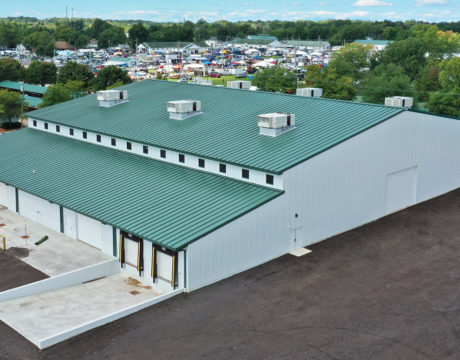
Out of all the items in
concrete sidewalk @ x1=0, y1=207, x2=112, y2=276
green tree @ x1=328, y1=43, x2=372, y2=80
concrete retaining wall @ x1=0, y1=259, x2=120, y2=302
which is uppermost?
green tree @ x1=328, y1=43, x2=372, y2=80

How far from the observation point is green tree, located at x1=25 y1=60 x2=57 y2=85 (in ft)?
403

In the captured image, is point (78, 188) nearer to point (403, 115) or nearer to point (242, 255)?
A: point (242, 255)

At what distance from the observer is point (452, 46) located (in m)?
141

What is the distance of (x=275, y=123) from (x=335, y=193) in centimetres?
651

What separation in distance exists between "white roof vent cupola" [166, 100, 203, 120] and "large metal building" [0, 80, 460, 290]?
0.33 ft

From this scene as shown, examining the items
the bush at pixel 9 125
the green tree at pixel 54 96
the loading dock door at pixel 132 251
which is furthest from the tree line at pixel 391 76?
the loading dock door at pixel 132 251

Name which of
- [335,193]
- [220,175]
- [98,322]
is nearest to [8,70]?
[220,175]

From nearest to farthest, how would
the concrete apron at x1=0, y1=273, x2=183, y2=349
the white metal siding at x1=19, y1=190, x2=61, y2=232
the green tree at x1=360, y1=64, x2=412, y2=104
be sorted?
the concrete apron at x1=0, y1=273, x2=183, y2=349
the white metal siding at x1=19, y1=190, x2=61, y2=232
the green tree at x1=360, y1=64, x2=412, y2=104

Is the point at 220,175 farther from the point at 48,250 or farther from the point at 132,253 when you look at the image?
the point at 48,250

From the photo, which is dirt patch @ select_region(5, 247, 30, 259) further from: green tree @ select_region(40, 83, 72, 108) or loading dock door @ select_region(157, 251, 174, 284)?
green tree @ select_region(40, 83, 72, 108)

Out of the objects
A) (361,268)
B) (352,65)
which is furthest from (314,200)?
(352,65)

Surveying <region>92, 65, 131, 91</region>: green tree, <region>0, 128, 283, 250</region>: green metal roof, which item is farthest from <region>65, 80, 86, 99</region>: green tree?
<region>0, 128, 283, 250</region>: green metal roof

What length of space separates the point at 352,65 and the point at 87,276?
9406cm

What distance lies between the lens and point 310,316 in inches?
1062
